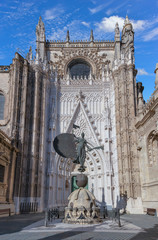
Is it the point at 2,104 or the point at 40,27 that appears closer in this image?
the point at 2,104

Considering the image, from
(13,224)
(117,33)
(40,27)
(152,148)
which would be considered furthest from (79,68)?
(13,224)

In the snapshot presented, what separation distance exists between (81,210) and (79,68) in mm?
25548

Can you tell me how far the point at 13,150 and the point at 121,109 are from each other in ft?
42.3

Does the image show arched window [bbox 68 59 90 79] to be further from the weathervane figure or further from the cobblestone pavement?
the cobblestone pavement

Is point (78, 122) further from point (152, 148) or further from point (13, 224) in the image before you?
point (13, 224)

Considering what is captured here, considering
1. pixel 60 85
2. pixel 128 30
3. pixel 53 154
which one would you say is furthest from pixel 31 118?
pixel 128 30

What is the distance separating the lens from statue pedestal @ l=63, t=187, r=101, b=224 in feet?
41.2

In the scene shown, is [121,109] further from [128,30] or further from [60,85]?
[128,30]

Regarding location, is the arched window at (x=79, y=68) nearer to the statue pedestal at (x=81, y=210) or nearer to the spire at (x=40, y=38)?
the spire at (x=40, y=38)

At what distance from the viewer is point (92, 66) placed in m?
33.7

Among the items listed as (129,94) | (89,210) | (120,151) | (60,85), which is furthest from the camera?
(60,85)

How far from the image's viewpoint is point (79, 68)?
35.0 metres

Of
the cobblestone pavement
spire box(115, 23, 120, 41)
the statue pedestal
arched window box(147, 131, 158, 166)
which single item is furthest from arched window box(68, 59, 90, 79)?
the cobblestone pavement

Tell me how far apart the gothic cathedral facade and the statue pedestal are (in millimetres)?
8805
